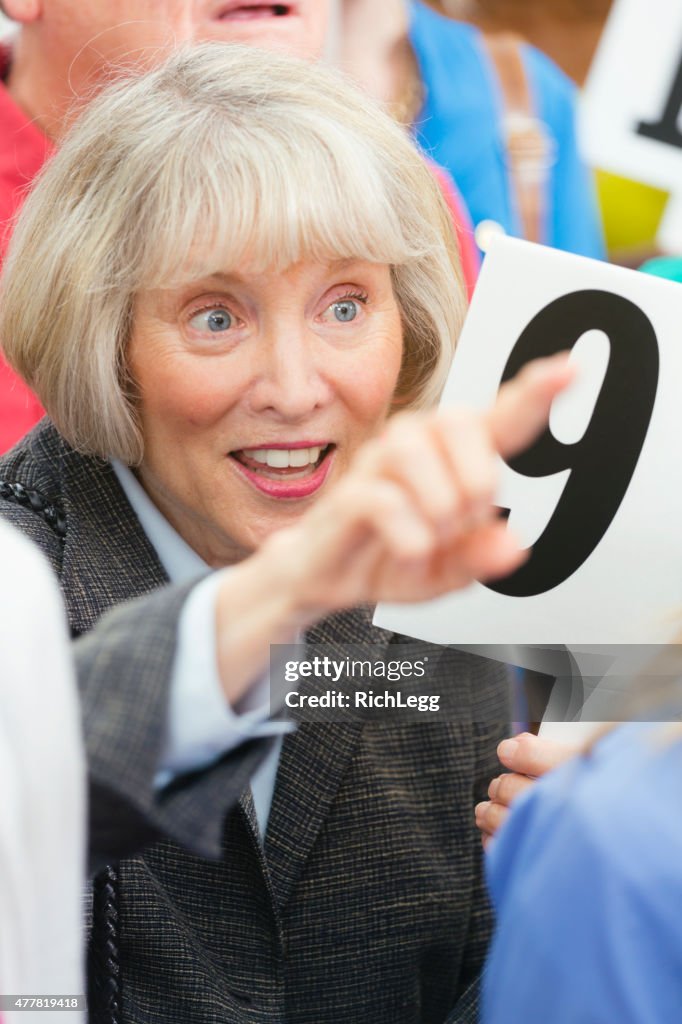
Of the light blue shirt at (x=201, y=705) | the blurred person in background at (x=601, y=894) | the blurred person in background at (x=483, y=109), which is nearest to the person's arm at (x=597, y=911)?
the blurred person in background at (x=601, y=894)

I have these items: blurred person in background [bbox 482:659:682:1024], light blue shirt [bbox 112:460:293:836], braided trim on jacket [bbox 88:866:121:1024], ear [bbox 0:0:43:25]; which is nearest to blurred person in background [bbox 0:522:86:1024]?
light blue shirt [bbox 112:460:293:836]

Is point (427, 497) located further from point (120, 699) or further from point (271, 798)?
point (271, 798)

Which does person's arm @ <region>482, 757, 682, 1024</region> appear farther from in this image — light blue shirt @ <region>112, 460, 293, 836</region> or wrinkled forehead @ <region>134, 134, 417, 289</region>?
wrinkled forehead @ <region>134, 134, 417, 289</region>

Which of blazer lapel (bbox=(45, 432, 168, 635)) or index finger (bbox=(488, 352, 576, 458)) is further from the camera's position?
blazer lapel (bbox=(45, 432, 168, 635))

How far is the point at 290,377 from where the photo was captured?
1.48 m

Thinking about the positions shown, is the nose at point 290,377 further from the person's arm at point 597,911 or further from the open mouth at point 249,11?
the open mouth at point 249,11

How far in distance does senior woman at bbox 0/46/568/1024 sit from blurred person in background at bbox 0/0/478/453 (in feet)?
1.13

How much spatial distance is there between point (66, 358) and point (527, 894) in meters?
0.89

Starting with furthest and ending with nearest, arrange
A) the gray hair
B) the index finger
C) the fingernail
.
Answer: the gray hair → the fingernail → the index finger

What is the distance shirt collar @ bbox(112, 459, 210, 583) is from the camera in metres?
1.62

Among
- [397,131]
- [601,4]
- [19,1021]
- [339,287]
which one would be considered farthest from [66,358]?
[601,4]

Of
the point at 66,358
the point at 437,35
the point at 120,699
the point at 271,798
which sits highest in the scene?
the point at 437,35

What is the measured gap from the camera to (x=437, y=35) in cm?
251

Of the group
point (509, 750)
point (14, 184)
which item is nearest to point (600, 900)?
point (509, 750)
